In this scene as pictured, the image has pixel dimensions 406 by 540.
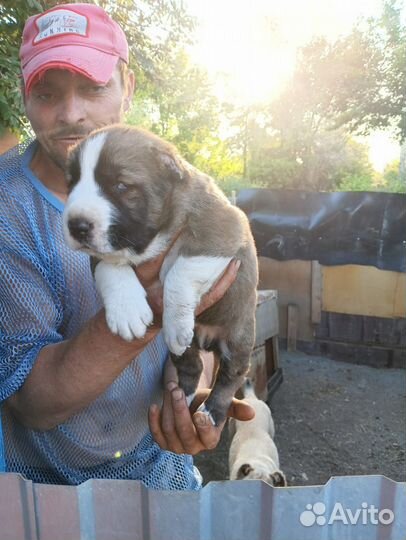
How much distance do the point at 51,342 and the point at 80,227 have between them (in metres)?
0.55

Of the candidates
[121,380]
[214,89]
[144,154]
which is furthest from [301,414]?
[214,89]

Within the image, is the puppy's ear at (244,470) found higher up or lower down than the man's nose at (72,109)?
lower down

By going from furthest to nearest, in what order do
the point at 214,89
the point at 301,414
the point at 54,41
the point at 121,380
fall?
1. the point at 214,89
2. the point at 301,414
3. the point at 121,380
4. the point at 54,41

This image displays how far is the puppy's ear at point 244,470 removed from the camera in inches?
158

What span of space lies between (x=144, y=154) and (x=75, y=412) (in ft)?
3.30

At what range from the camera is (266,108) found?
20.4 metres

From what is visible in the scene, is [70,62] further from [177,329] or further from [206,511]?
[206,511]

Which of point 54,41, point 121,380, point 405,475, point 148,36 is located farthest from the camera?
point 148,36

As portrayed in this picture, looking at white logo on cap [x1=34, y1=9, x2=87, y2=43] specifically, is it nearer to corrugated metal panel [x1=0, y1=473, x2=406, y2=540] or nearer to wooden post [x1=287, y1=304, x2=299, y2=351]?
corrugated metal panel [x1=0, y1=473, x2=406, y2=540]

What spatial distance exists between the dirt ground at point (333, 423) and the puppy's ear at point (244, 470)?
1.66 m

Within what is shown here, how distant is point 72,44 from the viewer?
2055 mm

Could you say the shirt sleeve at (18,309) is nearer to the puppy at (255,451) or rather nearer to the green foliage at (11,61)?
the puppy at (255,451)

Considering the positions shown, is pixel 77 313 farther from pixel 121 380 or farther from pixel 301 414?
pixel 301 414

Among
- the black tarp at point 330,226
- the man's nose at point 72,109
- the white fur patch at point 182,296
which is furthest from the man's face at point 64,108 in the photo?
the black tarp at point 330,226
